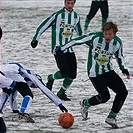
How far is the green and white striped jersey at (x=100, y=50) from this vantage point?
8641 mm

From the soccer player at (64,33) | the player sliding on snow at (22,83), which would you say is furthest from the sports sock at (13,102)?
the soccer player at (64,33)

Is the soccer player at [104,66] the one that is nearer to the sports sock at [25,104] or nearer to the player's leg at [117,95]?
the player's leg at [117,95]

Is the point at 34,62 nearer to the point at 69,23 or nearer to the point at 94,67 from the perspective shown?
the point at 69,23

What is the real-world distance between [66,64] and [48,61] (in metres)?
4.01

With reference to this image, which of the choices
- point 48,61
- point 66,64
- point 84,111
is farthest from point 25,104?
point 48,61

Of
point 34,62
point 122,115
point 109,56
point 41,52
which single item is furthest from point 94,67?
point 41,52

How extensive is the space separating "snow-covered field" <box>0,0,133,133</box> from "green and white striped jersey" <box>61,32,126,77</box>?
2.48 ft

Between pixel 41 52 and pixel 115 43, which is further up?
pixel 115 43

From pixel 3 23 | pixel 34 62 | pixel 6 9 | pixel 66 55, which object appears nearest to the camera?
pixel 66 55

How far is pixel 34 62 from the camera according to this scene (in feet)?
46.3

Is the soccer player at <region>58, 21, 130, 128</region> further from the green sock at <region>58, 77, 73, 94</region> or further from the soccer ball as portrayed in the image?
the green sock at <region>58, 77, 73, 94</region>

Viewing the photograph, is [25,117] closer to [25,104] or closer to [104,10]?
[25,104]

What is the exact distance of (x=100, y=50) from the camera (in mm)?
8672

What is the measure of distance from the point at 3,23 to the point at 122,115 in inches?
547
